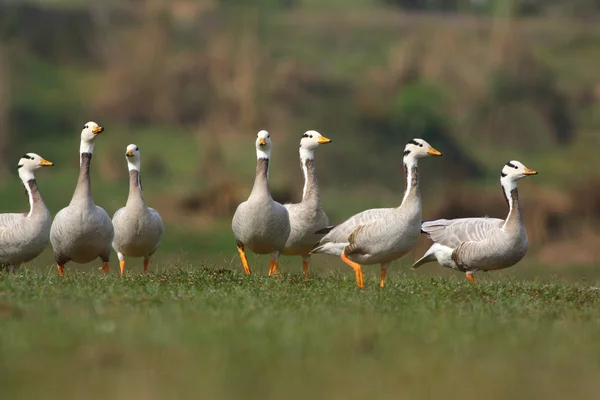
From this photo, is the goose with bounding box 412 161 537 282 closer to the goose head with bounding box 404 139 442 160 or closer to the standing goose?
the standing goose

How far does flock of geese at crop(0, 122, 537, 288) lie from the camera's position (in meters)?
13.0

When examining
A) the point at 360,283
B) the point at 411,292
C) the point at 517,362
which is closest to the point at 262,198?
the point at 360,283

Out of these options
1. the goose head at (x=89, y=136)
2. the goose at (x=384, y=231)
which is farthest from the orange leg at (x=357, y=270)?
the goose head at (x=89, y=136)

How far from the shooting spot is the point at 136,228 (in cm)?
1480

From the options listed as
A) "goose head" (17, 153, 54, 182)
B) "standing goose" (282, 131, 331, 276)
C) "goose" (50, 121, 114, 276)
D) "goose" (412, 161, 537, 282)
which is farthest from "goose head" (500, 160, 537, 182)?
"goose head" (17, 153, 54, 182)

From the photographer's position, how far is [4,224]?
14.1 metres

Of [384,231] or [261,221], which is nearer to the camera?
[384,231]

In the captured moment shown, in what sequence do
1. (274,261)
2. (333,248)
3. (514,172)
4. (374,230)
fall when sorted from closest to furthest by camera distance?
(374,230) → (333,248) → (274,261) → (514,172)

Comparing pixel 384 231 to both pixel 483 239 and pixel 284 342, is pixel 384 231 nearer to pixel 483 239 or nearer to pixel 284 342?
pixel 483 239

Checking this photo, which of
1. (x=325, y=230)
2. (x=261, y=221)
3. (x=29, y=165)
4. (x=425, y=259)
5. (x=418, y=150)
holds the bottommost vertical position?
(x=425, y=259)

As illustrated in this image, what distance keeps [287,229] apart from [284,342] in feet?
21.6

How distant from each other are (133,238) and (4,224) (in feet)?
6.21

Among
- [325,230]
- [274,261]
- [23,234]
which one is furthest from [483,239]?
[23,234]

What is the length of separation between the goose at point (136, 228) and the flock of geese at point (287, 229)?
2 cm
